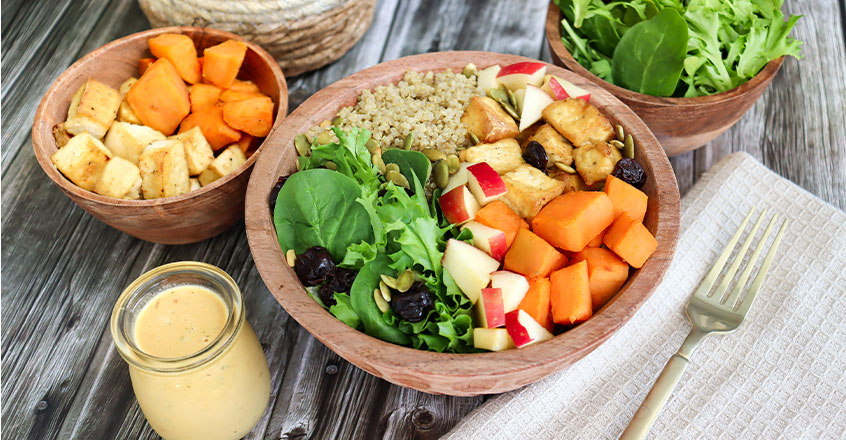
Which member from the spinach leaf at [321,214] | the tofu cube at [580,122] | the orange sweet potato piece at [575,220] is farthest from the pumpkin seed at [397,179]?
the tofu cube at [580,122]

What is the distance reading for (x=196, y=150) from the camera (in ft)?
5.78

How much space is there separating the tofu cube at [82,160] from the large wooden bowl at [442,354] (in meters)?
0.49

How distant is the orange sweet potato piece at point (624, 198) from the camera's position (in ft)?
4.73

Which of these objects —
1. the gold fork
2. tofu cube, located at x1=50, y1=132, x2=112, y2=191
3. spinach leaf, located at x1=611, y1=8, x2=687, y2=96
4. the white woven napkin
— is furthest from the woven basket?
the gold fork

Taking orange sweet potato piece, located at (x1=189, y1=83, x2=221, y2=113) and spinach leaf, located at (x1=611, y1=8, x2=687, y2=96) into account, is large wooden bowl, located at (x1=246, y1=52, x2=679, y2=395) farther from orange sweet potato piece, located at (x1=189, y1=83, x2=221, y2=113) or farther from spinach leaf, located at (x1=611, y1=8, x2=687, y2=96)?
orange sweet potato piece, located at (x1=189, y1=83, x2=221, y2=113)

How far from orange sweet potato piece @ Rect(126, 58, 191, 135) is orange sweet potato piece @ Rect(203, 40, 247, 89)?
0.09 metres

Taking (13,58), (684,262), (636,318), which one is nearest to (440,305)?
(636,318)

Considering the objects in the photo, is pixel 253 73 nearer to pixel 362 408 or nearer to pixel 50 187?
pixel 50 187

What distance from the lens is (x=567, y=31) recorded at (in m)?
2.00

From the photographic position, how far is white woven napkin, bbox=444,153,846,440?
54.5 inches

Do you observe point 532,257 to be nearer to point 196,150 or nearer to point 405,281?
point 405,281

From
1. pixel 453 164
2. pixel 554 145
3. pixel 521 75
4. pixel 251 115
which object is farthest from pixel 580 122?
pixel 251 115

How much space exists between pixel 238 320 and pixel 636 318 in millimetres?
919

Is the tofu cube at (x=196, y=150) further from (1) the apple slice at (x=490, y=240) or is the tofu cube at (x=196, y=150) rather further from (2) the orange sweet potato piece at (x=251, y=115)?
(1) the apple slice at (x=490, y=240)
